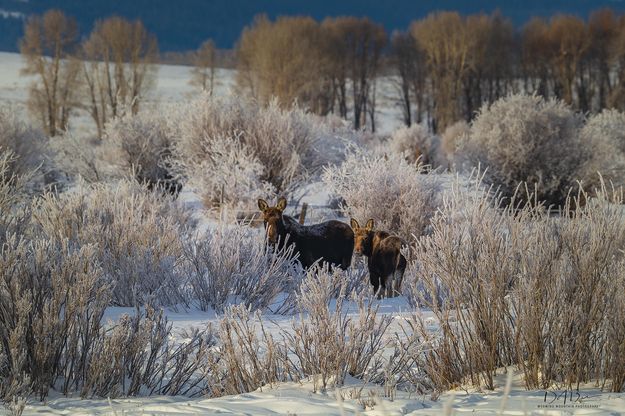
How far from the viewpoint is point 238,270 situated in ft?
25.5

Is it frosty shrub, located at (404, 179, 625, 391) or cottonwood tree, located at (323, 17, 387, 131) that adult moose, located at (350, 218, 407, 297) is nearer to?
frosty shrub, located at (404, 179, 625, 391)

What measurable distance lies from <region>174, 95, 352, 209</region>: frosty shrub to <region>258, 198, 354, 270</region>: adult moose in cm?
639

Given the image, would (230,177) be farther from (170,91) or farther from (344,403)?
(170,91)

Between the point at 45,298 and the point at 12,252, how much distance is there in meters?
0.37

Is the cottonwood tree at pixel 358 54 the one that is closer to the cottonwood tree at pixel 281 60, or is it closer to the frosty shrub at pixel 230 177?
the cottonwood tree at pixel 281 60

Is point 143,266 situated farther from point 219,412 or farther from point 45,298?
point 219,412

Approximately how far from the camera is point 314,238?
931cm

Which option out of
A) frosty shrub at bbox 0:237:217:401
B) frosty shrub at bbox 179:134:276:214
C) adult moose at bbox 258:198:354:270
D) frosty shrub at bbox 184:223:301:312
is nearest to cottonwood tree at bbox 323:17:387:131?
frosty shrub at bbox 179:134:276:214

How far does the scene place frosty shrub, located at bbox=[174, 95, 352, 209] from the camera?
16.2 metres

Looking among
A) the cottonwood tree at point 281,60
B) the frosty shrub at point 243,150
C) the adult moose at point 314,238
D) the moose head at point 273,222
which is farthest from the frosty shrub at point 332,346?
the cottonwood tree at point 281,60

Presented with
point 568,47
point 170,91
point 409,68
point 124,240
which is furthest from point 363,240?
point 170,91

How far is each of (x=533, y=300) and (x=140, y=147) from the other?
1628cm

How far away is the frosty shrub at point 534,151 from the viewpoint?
19906 mm

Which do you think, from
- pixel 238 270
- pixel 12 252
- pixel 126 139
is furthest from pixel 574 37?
pixel 12 252
